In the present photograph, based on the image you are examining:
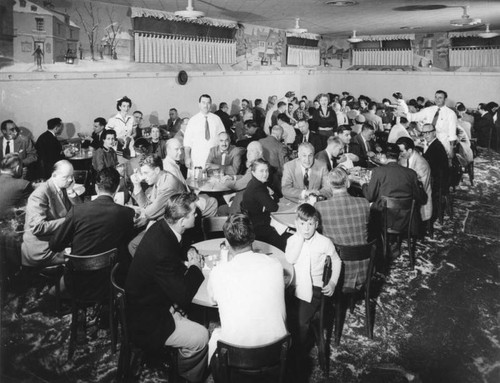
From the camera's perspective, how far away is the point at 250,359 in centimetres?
235

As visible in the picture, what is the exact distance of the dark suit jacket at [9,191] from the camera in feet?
14.4

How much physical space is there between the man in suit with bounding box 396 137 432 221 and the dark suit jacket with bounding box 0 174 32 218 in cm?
455

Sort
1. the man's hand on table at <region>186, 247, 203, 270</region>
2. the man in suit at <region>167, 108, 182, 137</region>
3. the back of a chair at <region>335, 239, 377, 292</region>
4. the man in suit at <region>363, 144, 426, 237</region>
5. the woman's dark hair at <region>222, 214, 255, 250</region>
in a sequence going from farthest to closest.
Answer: the man in suit at <region>167, 108, 182, 137</region>
the man in suit at <region>363, 144, 426, 237</region>
the back of a chair at <region>335, 239, 377, 292</region>
the man's hand on table at <region>186, 247, 203, 270</region>
the woman's dark hair at <region>222, 214, 255, 250</region>

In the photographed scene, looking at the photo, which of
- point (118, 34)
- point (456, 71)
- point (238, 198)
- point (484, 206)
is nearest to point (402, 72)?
point (456, 71)

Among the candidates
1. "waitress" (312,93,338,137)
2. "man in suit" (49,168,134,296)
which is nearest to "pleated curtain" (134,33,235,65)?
"waitress" (312,93,338,137)

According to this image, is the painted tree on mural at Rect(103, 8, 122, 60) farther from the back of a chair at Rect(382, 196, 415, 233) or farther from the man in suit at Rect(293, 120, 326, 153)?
the back of a chair at Rect(382, 196, 415, 233)

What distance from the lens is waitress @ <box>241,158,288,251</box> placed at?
4.48 metres

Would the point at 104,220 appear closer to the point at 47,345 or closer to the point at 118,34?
the point at 47,345

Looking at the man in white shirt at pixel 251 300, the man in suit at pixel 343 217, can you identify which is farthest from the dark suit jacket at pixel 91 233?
the man in suit at pixel 343 217

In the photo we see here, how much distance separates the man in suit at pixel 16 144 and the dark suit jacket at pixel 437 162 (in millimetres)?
6153

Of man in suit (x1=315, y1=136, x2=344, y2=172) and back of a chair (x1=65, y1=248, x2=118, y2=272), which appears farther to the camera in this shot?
man in suit (x1=315, y1=136, x2=344, y2=172)

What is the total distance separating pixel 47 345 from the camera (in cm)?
385

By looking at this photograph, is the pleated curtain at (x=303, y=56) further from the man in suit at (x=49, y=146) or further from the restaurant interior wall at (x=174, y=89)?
the man in suit at (x=49, y=146)

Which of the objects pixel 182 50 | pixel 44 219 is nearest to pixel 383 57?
pixel 182 50
